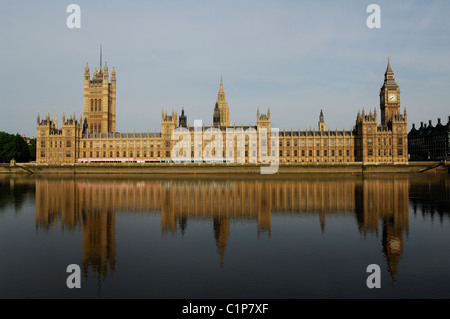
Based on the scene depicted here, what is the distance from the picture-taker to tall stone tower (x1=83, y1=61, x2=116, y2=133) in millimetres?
140125

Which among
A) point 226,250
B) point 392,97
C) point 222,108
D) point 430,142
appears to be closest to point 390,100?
point 392,97

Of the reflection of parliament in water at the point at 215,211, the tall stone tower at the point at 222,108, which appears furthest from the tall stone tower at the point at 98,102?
the reflection of parliament in water at the point at 215,211

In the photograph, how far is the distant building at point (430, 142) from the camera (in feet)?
458

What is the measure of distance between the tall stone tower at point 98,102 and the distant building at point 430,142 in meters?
119

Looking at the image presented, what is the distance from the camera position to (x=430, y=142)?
152875mm

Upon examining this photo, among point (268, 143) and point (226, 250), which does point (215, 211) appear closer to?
point (226, 250)

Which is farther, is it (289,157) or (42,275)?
(289,157)

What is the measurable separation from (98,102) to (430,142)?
5158 inches

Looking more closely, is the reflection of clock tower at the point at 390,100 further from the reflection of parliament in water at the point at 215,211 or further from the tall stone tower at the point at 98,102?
the tall stone tower at the point at 98,102

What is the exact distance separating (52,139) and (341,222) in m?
111

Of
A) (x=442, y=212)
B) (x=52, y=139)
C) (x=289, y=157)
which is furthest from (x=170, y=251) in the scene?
(x=52, y=139)

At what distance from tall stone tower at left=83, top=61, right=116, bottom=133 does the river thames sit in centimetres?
10478
